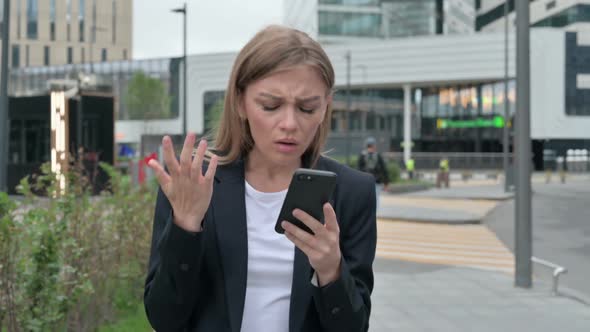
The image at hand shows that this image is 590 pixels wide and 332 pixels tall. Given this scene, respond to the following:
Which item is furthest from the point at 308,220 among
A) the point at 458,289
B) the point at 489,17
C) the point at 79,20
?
the point at 489,17

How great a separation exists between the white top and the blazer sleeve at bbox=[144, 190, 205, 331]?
0.48 feet

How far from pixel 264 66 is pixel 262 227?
1.46ft

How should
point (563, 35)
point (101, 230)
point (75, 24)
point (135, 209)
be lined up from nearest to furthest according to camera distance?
1. point (101, 230)
2. point (135, 209)
3. point (75, 24)
4. point (563, 35)

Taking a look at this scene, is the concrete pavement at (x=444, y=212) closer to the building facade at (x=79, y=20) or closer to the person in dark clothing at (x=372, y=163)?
the person in dark clothing at (x=372, y=163)

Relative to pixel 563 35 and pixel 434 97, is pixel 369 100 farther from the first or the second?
pixel 563 35

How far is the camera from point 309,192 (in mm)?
1626

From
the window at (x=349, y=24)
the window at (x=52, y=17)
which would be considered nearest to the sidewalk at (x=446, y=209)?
the window at (x=52, y=17)

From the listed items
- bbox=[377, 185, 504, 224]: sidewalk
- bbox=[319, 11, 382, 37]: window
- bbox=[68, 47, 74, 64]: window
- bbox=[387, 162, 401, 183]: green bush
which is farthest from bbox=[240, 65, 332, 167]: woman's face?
bbox=[319, 11, 382, 37]: window

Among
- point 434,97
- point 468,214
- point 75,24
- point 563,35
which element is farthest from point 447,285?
point 434,97

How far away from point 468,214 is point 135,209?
13282 mm

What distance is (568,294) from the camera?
807 cm

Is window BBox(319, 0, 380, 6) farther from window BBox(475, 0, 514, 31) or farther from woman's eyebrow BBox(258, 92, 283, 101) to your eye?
woman's eyebrow BBox(258, 92, 283, 101)

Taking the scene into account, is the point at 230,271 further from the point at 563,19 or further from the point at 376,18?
the point at 376,18

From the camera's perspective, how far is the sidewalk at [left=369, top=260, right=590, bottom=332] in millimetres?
6574
